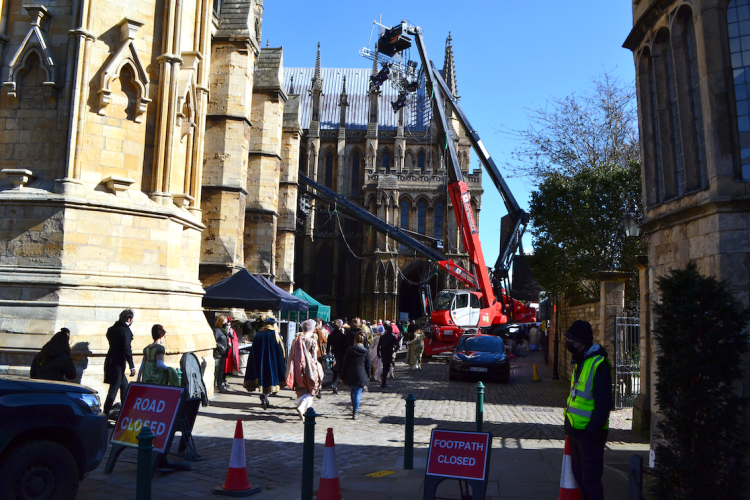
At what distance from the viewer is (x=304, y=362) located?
955 centimetres

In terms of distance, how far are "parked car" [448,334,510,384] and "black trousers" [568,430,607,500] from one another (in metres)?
12.4

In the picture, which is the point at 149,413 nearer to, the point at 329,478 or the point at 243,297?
the point at 329,478

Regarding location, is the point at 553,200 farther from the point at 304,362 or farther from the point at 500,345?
the point at 304,362

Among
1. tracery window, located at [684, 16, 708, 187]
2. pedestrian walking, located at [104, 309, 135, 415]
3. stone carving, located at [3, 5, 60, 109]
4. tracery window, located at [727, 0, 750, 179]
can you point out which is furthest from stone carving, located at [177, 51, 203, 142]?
tracery window, located at [727, 0, 750, 179]

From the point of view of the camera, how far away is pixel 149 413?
569 centimetres

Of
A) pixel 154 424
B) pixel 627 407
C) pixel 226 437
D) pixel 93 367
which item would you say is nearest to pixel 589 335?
pixel 154 424

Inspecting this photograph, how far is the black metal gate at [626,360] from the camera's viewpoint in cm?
1168

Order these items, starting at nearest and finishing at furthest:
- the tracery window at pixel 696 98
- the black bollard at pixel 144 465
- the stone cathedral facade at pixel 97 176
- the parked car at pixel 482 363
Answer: the black bollard at pixel 144 465, the tracery window at pixel 696 98, the stone cathedral facade at pixel 97 176, the parked car at pixel 482 363

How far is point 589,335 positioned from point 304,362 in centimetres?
551

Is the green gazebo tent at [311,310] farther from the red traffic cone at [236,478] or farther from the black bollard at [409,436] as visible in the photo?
the red traffic cone at [236,478]

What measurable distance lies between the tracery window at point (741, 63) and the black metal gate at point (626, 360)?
6100 millimetres

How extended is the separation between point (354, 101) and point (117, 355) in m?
48.3

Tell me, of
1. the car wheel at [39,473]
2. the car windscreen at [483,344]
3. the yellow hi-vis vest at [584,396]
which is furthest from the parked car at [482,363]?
the car wheel at [39,473]

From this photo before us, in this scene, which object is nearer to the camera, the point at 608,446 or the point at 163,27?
the point at 608,446
